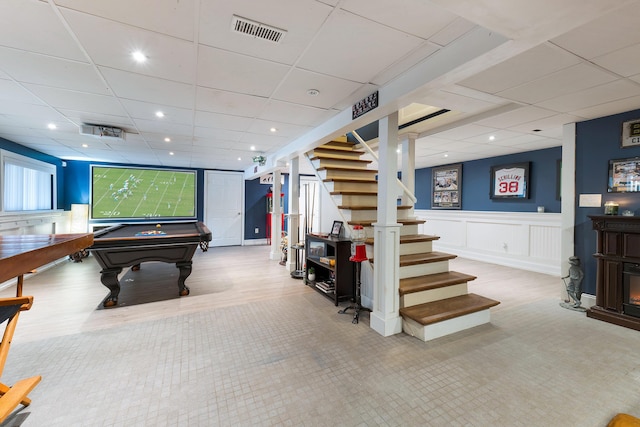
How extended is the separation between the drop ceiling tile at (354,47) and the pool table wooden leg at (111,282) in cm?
332

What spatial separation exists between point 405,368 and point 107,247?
348cm

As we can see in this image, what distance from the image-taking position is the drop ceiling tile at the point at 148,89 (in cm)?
234

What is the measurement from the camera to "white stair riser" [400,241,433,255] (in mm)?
3439

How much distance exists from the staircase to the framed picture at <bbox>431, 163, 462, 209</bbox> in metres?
3.49

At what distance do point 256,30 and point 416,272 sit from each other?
2.80m

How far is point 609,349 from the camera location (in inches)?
95.7

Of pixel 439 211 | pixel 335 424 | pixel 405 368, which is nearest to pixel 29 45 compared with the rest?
pixel 335 424

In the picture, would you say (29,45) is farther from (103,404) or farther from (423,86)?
(423,86)

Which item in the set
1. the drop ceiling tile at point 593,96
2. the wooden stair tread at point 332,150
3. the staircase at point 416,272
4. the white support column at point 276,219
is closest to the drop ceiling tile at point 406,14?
the drop ceiling tile at point 593,96

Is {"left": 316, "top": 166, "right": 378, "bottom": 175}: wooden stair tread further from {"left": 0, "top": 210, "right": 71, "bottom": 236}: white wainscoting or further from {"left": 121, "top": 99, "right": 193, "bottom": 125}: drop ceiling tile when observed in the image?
{"left": 0, "top": 210, "right": 71, "bottom": 236}: white wainscoting

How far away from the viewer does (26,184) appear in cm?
526

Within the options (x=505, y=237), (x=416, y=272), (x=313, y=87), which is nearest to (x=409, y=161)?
(x=416, y=272)

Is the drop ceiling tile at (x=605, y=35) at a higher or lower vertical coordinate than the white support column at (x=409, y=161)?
higher

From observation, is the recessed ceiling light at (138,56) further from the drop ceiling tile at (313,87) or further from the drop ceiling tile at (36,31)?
the drop ceiling tile at (313,87)
